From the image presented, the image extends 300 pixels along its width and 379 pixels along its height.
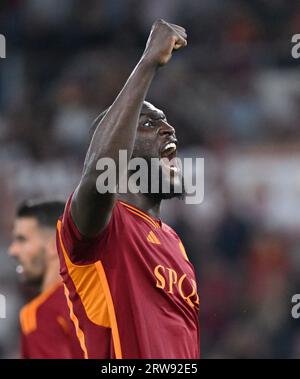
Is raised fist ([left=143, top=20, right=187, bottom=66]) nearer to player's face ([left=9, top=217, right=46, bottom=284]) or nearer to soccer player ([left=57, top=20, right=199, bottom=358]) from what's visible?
soccer player ([left=57, top=20, right=199, bottom=358])

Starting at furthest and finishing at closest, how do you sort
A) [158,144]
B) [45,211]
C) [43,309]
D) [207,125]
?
1. [207,125]
2. [45,211]
3. [43,309]
4. [158,144]

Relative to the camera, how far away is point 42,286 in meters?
5.35

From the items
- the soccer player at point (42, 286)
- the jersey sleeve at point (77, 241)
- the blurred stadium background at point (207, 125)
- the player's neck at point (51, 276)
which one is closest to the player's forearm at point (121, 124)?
the jersey sleeve at point (77, 241)

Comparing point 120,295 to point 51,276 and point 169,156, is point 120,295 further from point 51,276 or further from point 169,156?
point 51,276

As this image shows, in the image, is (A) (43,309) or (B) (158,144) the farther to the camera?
(A) (43,309)

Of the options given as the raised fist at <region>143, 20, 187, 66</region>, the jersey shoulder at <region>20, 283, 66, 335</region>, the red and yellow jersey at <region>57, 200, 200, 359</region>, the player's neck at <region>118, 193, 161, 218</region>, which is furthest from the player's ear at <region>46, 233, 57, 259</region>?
the raised fist at <region>143, 20, 187, 66</region>

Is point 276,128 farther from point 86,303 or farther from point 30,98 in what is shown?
point 86,303

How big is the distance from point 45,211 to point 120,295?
2560mm

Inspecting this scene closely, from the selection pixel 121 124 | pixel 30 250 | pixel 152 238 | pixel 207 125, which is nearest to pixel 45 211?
pixel 30 250

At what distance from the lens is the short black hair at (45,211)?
568 centimetres

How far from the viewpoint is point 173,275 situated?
11.3 ft

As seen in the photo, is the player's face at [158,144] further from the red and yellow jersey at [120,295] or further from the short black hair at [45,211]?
the short black hair at [45,211]

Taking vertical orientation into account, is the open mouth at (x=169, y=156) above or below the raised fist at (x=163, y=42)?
below
